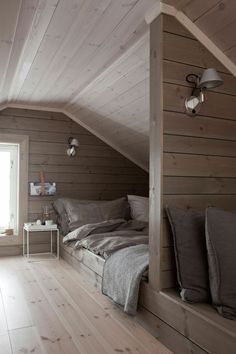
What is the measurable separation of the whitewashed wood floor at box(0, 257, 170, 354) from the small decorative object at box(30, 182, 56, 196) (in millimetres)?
1353

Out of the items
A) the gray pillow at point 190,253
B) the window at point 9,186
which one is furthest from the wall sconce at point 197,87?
the window at point 9,186

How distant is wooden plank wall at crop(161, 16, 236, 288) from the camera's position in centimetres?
202

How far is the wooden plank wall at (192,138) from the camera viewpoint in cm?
202

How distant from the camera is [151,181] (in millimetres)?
2076

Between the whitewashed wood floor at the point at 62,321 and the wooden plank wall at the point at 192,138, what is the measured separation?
458 millimetres

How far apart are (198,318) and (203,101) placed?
1341mm

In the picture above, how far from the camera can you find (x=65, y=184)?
4.55 metres

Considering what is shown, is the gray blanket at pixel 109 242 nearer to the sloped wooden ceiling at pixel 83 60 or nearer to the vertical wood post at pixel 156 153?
the vertical wood post at pixel 156 153

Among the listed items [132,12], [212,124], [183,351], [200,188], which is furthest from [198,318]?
[132,12]

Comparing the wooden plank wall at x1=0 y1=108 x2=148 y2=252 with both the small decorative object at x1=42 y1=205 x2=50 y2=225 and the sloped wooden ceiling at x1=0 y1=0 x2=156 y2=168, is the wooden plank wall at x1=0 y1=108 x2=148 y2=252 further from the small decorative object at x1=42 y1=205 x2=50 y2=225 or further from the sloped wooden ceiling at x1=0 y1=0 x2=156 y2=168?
the sloped wooden ceiling at x1=0 y1=0 x2=156 y2=168

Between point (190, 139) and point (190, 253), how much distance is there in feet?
2.47

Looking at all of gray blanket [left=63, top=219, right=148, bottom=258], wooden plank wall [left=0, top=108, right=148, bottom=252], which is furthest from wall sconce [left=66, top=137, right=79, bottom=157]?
gray blanket [left=63, top=219, right=148, bottom=258]

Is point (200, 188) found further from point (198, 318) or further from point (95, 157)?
point (95, 157)

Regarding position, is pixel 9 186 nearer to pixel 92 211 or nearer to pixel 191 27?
pixel 92 211
